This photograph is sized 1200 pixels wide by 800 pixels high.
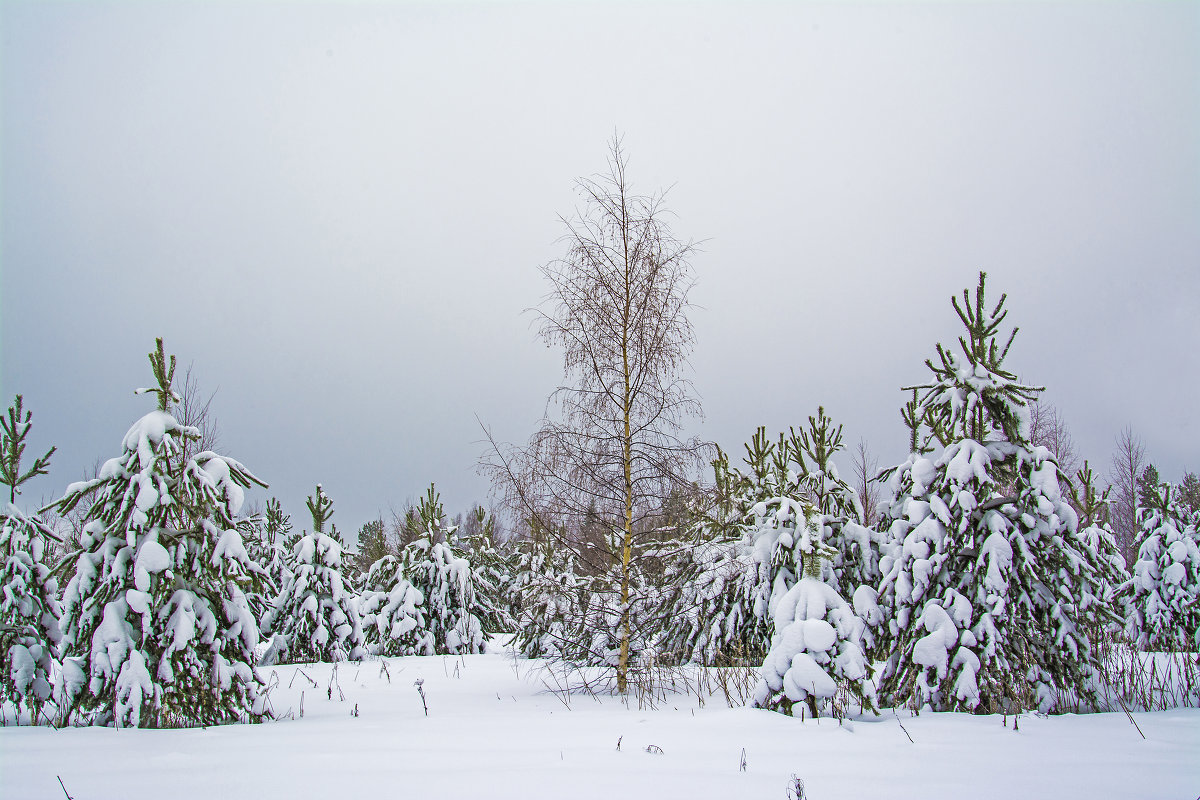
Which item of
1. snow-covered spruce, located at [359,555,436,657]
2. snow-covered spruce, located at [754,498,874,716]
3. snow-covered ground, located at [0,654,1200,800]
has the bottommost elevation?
snow-covered spruce, located at [359,555,436,657]

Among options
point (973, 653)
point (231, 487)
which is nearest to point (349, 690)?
point (231, 487)

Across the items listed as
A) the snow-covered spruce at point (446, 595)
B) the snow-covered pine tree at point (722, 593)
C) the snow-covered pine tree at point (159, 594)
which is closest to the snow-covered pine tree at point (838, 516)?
the snow-covered pine tree at point (722, 593)

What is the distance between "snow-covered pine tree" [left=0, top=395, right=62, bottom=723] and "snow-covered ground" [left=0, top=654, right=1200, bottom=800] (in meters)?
0.89

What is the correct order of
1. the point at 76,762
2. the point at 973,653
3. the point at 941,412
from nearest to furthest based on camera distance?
the point at 76,762 < the point at 973,653 < the point at 941,412

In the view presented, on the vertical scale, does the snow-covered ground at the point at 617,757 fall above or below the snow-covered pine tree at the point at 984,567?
below

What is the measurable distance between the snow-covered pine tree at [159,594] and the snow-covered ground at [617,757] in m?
0.44

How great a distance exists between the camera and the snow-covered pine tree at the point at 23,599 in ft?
24.8

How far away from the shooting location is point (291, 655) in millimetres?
16172

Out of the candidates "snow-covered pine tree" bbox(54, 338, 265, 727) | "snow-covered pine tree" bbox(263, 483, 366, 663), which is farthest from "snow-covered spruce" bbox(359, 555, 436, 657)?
"snow-covered pine tree" bbox(54, 338, 265, 727)

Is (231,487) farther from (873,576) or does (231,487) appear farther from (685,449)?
(873,576)

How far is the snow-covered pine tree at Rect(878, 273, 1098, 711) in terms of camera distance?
7.33 metres

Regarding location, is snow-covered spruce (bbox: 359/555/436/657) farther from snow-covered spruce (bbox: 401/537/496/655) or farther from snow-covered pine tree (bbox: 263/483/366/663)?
snow-covered pine tree (bbox: 263/483/366/663)

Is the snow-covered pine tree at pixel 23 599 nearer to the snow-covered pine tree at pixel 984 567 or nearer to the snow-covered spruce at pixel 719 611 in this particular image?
the snow-covered spruce at pixel 719 611

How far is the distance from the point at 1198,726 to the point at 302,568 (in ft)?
51.3
